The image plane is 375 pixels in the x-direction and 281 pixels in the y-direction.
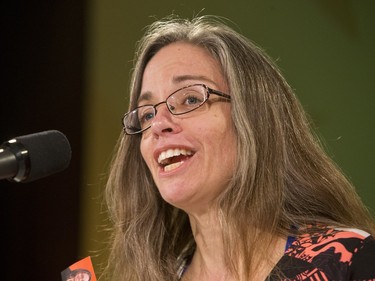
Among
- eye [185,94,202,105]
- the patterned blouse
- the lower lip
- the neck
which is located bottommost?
the patterned blouse

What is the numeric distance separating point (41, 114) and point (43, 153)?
1089mm

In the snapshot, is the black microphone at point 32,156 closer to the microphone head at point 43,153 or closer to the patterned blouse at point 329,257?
the microphone head at point 43,153

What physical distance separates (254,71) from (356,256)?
1.73 feet

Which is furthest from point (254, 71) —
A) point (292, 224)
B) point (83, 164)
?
point (83, 164)

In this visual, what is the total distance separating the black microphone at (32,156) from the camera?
0.81 meters

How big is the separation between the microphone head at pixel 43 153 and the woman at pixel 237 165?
47cm

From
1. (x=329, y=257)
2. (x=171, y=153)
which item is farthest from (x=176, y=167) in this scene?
(x=329, y=257)

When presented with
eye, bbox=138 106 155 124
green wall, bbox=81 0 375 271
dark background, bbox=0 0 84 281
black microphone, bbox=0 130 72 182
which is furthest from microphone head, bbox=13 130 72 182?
green wall, bbox=81 0 375 271

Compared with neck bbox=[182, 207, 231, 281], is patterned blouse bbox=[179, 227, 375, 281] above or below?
below

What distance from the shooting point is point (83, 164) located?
1.98m

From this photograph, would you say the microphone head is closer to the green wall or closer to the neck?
the neck

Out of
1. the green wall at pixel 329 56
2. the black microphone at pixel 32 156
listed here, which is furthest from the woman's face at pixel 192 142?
the green wall at pixel 329 56

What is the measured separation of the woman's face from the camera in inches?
53.9

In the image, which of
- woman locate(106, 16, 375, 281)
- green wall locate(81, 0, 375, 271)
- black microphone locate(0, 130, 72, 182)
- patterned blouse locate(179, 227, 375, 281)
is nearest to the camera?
black microphone locate(0, 130, 72, 182)
